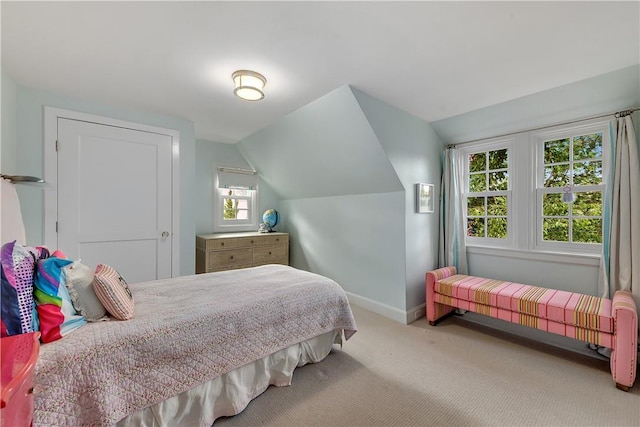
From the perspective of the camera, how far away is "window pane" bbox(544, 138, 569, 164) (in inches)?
107

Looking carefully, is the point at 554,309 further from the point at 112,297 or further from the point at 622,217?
the point at 112,297

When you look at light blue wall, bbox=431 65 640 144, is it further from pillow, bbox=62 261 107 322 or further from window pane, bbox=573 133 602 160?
pillow, bbox=62 261 107 322

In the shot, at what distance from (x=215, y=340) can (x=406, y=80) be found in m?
2.38

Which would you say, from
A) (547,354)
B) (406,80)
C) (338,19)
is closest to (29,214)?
(338,19)

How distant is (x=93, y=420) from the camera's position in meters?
1.19

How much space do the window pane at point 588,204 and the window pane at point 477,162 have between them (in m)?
0.93

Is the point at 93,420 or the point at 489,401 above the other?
the point at 93,420

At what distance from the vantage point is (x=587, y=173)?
2.60m

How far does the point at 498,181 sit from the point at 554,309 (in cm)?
153

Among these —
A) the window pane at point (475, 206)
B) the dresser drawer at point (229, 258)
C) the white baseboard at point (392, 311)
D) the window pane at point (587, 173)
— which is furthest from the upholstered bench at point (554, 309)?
the dresser drawer at point (229, 258)

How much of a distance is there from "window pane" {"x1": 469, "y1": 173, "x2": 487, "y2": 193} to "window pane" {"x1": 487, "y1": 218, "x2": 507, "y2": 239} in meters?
0.40

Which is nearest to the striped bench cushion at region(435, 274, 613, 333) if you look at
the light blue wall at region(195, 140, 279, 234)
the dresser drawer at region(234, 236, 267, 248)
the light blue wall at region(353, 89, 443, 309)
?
the light blue wall at region(353, 89, 443, 309)

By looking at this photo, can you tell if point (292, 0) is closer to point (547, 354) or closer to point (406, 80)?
point (406, 80)

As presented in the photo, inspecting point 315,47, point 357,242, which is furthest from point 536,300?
point 315,47
